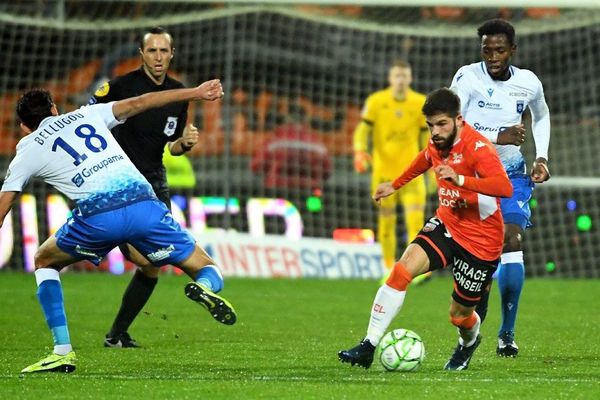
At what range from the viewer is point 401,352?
7.76 m

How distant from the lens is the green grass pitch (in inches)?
279

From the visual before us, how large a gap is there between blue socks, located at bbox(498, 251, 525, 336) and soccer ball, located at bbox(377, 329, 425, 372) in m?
1.32

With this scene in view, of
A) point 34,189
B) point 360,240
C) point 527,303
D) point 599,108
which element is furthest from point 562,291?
point 34,189

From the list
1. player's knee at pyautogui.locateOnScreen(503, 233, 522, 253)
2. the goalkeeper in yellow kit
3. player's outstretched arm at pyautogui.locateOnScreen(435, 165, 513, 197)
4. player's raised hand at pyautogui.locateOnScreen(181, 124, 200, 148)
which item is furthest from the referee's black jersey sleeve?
the goalkeeper in yellow kit

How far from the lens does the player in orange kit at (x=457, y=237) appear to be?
25.4 ft

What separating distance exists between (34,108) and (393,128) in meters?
7.61

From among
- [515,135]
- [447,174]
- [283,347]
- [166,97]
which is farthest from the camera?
[283,347]

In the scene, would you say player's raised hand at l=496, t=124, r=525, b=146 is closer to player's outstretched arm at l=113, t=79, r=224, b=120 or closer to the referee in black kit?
player's outstretched arm at l=113, t=79, r=224, b=120

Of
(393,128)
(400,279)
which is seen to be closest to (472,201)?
(400,279)

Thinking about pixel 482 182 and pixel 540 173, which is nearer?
pixel 482 182

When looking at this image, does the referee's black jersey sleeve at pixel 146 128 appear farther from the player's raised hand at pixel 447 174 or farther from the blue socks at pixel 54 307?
the player's raised hand at pixel 447 174

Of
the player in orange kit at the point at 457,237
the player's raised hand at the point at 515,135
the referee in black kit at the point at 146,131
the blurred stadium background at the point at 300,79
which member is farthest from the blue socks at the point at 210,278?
the blurred stadium background at the point at 300,79

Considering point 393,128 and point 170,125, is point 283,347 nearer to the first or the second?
point 170,125

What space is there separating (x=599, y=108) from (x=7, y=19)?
25.1 ft
